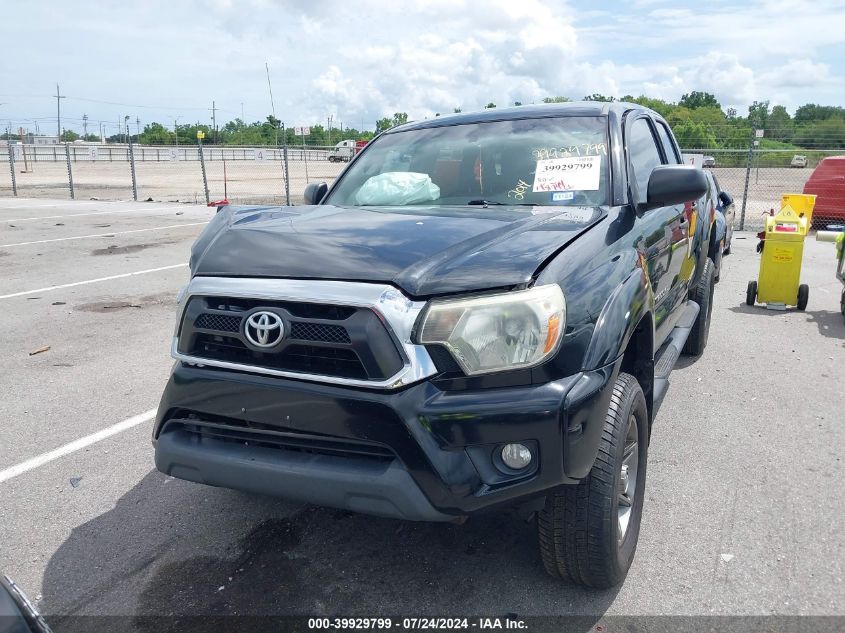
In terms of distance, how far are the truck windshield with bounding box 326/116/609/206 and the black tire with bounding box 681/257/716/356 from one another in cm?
242

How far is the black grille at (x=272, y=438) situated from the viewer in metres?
2.42

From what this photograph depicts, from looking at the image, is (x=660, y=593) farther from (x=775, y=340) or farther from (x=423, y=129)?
(x=775, y=340)

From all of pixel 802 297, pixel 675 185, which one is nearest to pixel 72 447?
pixel 675 185

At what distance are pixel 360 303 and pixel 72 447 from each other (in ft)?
8.87

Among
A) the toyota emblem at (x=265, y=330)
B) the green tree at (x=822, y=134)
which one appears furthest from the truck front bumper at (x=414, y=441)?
the green tree at (x=822, y=134)

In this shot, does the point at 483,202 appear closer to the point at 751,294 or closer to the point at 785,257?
the point at 785,257

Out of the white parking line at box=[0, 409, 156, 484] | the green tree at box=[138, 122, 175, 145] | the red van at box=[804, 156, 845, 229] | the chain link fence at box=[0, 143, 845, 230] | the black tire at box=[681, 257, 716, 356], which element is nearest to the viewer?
the white parking line at box=[0, 409, 156, 484]

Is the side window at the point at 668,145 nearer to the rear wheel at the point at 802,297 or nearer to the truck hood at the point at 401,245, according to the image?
the truck hood at the point at 401,245

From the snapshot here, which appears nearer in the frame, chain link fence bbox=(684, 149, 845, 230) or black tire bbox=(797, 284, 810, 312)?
black tire bbox=(797, 284, 810, 312)

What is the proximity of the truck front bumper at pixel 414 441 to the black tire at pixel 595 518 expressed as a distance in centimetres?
16

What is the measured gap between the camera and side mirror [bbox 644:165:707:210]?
3.26 metres

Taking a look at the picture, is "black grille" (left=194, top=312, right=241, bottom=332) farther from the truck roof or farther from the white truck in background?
the white truck in background

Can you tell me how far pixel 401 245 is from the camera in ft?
8.74

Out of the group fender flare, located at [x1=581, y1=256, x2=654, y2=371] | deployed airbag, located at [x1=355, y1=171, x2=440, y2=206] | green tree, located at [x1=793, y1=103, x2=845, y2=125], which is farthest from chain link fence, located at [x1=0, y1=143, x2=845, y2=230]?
fender flare, located at [x1=581, y1=256, x2=654, y2=371]
